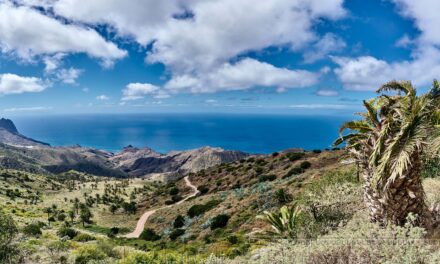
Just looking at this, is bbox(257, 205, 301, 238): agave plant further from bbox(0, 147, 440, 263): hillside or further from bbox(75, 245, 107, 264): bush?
bbox(75, 245, 107, 264): bush

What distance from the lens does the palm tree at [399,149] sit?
296 inches

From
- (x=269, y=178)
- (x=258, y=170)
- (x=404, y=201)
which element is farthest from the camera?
(x=258, y=170)

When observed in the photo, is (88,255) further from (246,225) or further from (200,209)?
(200,209)

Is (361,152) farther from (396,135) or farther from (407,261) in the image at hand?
(407,261)

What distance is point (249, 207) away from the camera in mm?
31797

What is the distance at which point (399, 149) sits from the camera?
24.9 ft

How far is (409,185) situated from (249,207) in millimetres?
24765

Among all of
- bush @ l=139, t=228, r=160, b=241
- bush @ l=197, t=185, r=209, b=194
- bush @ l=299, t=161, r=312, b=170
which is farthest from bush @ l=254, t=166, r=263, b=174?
bush @ l=139, t=228, r=160, b=241

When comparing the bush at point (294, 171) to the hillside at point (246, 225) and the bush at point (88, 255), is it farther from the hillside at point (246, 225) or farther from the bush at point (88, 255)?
the bush at point (88, 255)

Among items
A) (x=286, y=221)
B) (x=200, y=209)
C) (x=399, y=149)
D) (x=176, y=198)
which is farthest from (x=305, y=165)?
(x=399, y=149)

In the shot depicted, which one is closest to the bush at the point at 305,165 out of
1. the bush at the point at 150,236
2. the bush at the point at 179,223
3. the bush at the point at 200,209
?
the bush at the point at 200,209

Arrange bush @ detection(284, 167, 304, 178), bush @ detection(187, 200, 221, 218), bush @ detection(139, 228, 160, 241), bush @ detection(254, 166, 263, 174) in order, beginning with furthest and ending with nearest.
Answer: bush @ detection(254, 166, 263, 174), bush @ detection(284, 167, 304, 178), bush @ detection(187, 200, 221, 218), bush @ detection(139, 228, 160, 241)

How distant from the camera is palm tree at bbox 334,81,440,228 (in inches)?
296

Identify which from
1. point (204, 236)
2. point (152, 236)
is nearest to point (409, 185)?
point (204, 236)
